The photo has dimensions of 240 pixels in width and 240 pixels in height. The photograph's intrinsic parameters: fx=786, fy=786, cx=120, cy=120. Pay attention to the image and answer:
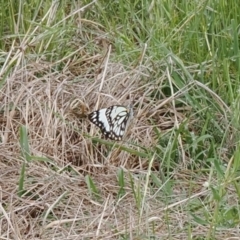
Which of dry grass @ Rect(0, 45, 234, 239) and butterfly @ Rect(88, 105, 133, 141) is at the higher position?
butterfly @ Rect(88, 105, 133, 141)

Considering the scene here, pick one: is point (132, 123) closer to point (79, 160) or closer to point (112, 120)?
point (112, 120)

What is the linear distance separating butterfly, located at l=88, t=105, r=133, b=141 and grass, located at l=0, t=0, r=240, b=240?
4cm

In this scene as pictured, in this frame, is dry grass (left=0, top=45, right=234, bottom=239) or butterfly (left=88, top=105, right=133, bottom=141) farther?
butterfly (left=88, top=105, right=133, bottom=141)

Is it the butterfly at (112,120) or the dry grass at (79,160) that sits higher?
the butterfly at (112,120)

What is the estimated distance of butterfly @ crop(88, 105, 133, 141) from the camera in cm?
302

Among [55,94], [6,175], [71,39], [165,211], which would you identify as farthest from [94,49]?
[165,211]

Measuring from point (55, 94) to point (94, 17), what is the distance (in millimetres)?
694

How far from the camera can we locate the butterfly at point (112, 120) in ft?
9.91

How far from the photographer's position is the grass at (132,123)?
263 centimetres

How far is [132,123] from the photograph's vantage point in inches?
123

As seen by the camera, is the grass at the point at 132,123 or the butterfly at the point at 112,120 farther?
the butterfly at the point at 112,120

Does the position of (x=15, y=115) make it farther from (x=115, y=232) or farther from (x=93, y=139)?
(x=115, y=232)

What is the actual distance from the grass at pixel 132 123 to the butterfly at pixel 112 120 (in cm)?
4

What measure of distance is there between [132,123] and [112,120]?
0.12m
